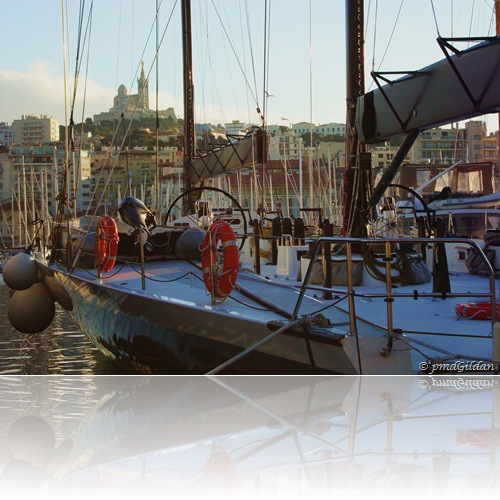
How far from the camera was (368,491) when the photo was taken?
4.05 metres

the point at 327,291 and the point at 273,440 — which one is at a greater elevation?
the point at 327,291

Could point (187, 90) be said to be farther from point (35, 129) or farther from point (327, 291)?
point (35, 129)

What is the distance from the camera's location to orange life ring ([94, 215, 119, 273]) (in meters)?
11.4

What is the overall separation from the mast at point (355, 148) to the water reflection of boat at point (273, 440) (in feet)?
13.9

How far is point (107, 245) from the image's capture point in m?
11.5

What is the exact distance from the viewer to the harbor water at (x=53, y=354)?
13.1 m

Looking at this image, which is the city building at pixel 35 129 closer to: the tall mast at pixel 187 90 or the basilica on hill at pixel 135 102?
the basilica on hill at pixel 135 102

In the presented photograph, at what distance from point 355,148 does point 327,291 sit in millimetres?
4637

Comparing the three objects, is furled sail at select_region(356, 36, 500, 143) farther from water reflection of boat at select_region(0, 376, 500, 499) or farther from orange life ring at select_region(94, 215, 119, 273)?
orange life ring at select_region(94, 215, 119, 273)

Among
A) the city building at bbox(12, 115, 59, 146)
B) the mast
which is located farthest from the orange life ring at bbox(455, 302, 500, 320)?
the city building at bbox(12, 115, 59, 146)

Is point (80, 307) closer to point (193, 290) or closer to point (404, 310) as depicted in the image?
point (193, 290)

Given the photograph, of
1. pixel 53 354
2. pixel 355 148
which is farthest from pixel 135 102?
pixel 355 148

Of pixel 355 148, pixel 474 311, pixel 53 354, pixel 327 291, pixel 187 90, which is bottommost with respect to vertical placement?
pixel 53 354

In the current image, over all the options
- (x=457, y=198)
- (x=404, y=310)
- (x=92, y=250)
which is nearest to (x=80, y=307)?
(x=92, y=250)
